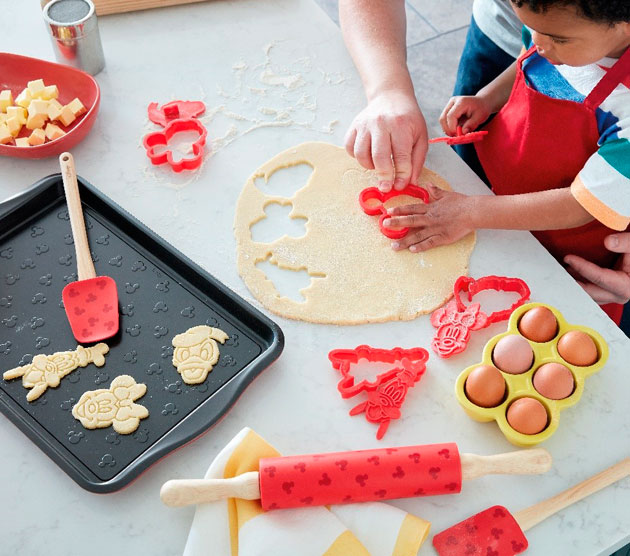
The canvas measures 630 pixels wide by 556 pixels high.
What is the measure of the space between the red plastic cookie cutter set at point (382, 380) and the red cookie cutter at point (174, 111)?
50 cm

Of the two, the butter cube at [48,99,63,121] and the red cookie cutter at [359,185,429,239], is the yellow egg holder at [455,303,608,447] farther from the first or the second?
the butter cube at [48,99,63,121]

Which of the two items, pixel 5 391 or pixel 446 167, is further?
pixel 446 167

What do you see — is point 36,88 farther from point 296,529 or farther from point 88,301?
point 296,529

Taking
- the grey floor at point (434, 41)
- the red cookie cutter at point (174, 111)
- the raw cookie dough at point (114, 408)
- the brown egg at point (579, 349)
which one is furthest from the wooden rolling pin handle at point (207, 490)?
the grey floor at point (434, 41)

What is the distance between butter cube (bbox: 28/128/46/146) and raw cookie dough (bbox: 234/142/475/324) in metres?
0.32

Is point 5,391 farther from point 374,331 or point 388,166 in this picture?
point 388,166

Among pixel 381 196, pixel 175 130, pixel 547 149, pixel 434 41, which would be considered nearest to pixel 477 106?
pixel 547 149

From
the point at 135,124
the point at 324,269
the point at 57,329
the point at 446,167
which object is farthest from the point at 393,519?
the point at 135,124

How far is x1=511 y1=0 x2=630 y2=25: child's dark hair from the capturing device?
31.4 inches

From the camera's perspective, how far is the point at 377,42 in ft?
3.90

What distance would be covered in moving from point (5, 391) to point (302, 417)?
360 millimetres

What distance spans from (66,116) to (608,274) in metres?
0.88

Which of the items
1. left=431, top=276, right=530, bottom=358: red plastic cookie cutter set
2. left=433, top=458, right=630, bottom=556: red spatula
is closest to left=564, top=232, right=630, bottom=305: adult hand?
left=431, top=276, right=530, bottom=358: red plastic cookie cutter set

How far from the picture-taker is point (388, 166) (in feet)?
3.47
